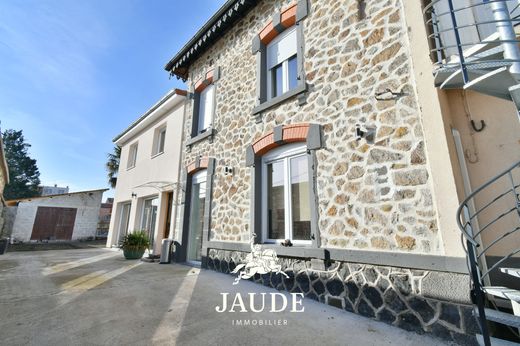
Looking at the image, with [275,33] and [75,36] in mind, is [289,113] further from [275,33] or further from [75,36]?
[75,36]

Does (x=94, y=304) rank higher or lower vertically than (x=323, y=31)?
lower

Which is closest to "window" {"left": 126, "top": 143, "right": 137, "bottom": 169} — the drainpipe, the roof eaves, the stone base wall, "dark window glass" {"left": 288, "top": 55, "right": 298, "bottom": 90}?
the roof eaves

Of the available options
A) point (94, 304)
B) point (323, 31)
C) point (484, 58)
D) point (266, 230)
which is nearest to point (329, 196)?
point (266, 230)

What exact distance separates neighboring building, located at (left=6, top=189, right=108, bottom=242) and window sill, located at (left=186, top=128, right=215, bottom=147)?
A: 16.1m

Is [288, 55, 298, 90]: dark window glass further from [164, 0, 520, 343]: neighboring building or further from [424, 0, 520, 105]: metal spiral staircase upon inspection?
[424, 0, 520, 105]: metal spiral staircase

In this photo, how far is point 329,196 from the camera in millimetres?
3775

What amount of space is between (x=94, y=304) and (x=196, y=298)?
1.35 metres

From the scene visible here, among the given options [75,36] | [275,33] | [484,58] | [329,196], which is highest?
[75,36]

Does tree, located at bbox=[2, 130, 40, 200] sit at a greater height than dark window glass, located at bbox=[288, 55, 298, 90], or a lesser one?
greater

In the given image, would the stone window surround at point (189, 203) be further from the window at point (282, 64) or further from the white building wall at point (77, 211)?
the white building wall at point (77, 211)

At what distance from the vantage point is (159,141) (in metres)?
9.80

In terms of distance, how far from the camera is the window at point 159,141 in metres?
9.69

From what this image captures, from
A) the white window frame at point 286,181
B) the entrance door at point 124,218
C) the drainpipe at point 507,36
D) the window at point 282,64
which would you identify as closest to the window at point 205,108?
the window at point 282,64

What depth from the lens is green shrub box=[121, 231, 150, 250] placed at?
764 cm
